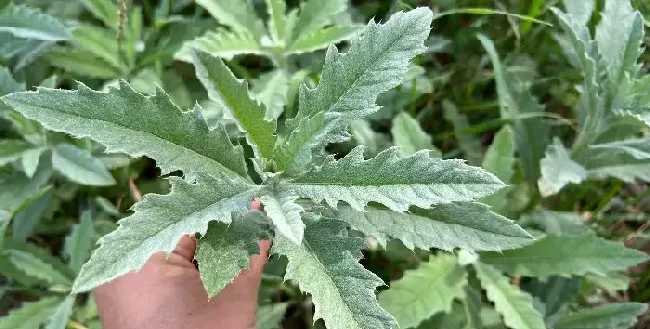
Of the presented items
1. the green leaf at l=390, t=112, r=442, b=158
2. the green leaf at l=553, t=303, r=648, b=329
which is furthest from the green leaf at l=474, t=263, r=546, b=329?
the green leaf at l=390, t=112, r=442, b=158

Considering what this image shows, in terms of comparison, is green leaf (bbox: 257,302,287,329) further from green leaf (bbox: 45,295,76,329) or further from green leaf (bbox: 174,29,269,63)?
green leaf (bbox: 174,29,269,63)

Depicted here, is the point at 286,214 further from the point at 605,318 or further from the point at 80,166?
the point at 605,318

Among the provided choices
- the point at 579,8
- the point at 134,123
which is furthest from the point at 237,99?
the point at 579,8

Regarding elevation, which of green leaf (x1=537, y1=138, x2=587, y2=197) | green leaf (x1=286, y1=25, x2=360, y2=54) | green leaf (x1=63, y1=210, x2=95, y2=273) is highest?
green leaf (x1=286, y1=25, x2=360, y2=54)

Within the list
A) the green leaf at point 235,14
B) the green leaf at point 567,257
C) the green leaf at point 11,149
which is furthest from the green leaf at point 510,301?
the green leaf at point 11,149

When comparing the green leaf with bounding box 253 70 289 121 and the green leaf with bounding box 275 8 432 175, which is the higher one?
the green leaf with bounding box 275 8 432 175

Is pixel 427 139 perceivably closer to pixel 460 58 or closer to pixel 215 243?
pixel 460 58

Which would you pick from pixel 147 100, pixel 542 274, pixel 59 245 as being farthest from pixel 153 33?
pixel 542 274
